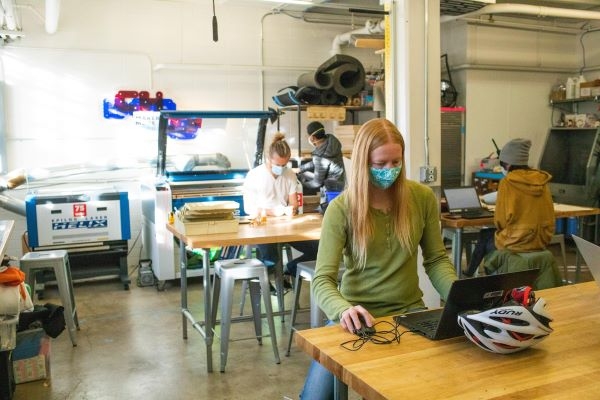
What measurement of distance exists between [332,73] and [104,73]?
258cm

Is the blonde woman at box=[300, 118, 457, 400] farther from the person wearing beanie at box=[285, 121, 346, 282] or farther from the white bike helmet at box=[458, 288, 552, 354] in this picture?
the person wearing beanie at box=[285, 121, 346, 282]

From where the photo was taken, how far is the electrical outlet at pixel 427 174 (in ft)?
14.5

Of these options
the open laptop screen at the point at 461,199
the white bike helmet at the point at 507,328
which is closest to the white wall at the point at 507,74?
the open laptop screen at the point at 461,199

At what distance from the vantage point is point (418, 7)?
14.1ft

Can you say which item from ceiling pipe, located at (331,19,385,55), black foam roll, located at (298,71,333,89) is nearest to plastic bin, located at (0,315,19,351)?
black foam roll, located at (298,71,333,89)

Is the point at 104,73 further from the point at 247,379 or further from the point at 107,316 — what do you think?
the point at 247,379

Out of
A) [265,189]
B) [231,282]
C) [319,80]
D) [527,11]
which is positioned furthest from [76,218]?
[527,11]

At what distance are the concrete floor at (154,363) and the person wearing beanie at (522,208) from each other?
167cm

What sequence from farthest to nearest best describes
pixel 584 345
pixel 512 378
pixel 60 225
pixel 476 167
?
pixel 476 167 < pixel 60 225 < pixel 584 345 < pixel 512 378

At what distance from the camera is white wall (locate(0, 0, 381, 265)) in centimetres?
643

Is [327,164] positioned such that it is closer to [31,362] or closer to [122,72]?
[122,72]

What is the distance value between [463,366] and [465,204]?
3547 mm

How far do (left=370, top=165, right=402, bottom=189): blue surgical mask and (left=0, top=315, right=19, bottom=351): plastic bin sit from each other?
218 centimetres

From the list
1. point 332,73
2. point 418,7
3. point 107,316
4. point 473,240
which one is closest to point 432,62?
point 418,7
